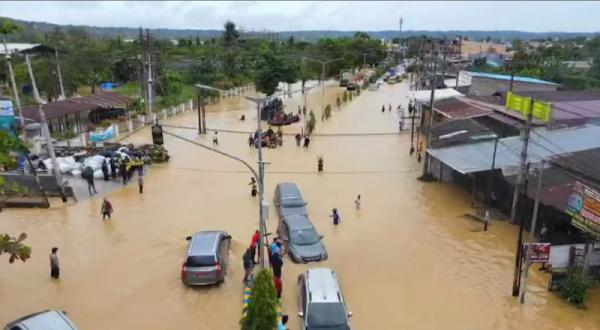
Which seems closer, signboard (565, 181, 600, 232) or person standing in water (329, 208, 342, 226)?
signboard (565, 181, 600, 232)

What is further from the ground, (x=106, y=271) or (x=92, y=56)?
(x=92, y=56)

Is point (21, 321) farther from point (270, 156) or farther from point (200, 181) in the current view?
point (270, 156)

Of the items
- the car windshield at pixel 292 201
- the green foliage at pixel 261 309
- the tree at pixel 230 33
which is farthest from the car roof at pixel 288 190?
the tree at pixel 230 33

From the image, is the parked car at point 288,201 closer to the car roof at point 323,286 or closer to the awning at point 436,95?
the car roof at point 323,286

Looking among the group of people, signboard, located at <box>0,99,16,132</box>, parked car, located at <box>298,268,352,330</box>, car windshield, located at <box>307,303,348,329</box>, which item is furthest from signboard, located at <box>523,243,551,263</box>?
signboard, located at <box>0,99,16,132</box>

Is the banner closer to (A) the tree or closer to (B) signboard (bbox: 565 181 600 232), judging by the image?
(B) signboard (bbox: 565 181 600 232)

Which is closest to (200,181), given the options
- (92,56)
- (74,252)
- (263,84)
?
(74,252)
